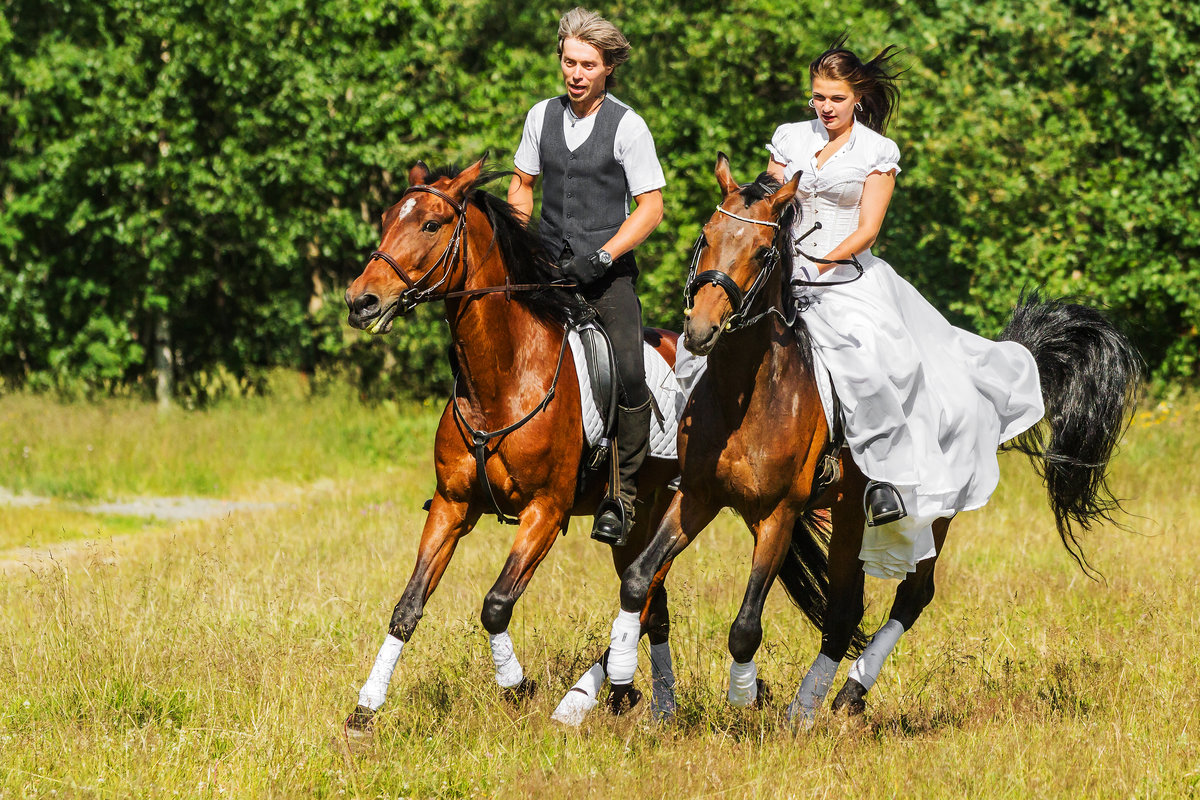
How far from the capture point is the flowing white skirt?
5609mm

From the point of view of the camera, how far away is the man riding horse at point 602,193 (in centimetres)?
587

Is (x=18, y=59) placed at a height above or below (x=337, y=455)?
above

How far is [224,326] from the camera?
1969 centimetres

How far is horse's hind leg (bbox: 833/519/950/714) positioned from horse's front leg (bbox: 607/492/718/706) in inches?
45.5

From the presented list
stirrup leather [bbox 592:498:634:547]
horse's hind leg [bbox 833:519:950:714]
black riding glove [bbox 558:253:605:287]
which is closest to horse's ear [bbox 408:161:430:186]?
black riding glove [bbox 558:253:605:287]

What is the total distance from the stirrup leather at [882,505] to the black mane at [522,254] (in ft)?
5.45

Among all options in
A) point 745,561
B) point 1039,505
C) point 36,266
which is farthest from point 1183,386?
point 36,266

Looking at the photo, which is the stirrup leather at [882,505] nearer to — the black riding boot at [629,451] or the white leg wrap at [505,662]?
the black riding boot at [629,451]

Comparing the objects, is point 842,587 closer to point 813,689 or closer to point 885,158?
point 813,689

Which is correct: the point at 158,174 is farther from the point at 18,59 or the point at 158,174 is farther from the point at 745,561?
the point at 745,561

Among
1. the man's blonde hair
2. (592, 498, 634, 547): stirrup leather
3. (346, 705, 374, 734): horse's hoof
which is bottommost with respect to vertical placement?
(346, 705, 374, 734): horse's hoof

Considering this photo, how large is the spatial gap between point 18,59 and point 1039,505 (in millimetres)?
13652

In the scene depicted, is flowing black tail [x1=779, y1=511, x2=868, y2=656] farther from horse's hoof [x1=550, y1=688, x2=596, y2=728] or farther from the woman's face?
the woman's face

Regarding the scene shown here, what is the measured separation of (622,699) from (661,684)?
13.8 inches
